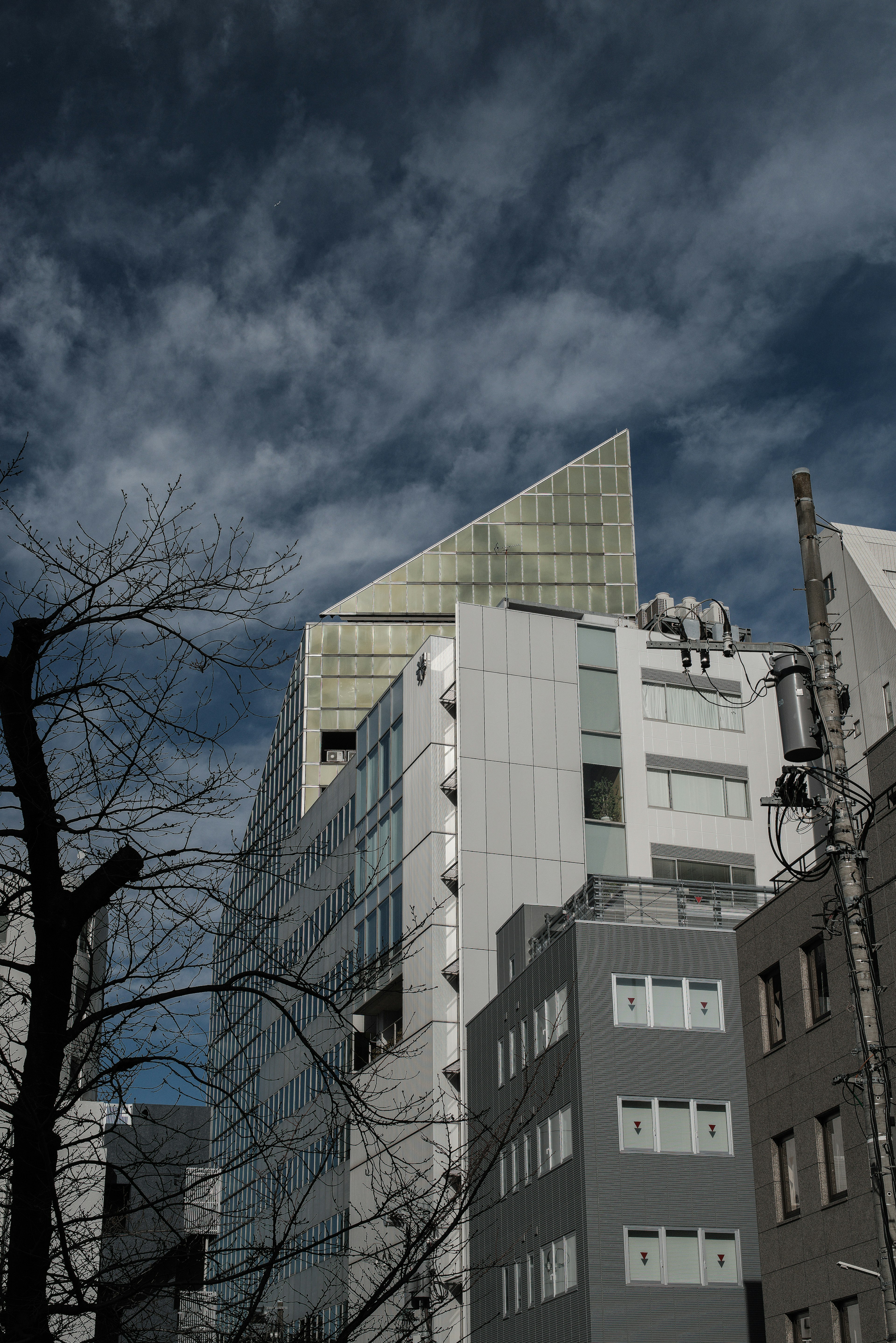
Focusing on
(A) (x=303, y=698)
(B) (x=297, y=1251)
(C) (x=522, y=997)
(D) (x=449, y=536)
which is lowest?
(B) (x=297, y=1251)

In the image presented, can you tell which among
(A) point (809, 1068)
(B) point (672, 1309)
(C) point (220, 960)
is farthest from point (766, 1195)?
(C) point (220, 960)

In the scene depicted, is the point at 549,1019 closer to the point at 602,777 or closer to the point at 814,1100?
the point at 814,1100

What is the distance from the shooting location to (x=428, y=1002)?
4916 centimetres

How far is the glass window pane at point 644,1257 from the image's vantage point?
33.8 m

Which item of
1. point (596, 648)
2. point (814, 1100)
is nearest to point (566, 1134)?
point (814, 1100)

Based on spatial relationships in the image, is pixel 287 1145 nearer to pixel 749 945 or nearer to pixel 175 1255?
pixel 175 1255

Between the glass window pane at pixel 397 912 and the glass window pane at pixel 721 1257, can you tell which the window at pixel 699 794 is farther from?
the glass window pane at pixel 721 1257

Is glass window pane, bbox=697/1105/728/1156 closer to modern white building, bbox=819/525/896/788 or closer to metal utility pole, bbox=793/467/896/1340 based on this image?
metal utility pole, bbox=793/467/896/1340

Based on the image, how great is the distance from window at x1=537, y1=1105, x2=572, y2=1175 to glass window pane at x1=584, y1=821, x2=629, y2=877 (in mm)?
14897

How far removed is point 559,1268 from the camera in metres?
35.2

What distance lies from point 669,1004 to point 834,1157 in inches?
491

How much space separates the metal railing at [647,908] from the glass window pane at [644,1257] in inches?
297

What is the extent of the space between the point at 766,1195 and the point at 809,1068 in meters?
2.98

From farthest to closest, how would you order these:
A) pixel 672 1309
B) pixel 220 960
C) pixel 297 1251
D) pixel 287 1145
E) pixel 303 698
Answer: pixel 303 698 → pixel 672 1309 → pixel 220 960 → pixel 287 1145 → pixel 297 1251
